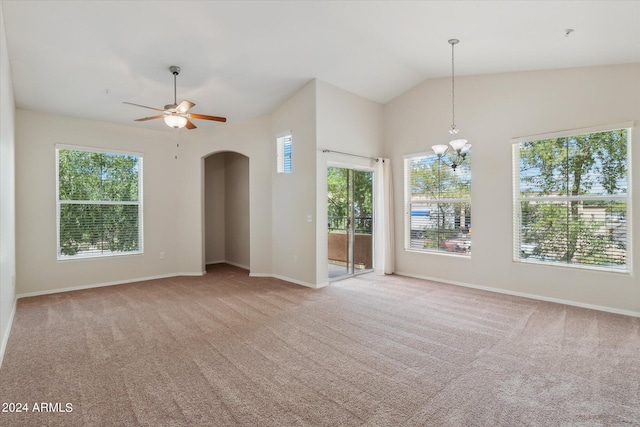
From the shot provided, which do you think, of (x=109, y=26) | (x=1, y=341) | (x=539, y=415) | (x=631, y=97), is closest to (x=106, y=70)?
(x=109, y=26)

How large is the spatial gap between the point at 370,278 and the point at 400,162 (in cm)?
236

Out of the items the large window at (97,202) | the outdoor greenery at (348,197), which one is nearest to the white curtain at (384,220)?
the outdoor greenery at (348,197)

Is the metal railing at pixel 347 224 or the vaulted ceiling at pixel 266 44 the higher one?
the vaulted ceiling at pixel 266 44

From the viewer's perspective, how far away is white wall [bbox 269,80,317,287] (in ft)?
17.7

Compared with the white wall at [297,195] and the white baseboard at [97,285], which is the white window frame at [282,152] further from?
the white baseboard at [97,285]

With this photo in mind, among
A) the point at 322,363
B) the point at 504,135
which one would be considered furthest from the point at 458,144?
the point at 322,363

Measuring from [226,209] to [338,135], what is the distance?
13.0ft

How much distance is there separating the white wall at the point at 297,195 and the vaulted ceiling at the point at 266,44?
1.51ft

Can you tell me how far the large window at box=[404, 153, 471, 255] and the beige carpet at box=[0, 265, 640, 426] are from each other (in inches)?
52.7

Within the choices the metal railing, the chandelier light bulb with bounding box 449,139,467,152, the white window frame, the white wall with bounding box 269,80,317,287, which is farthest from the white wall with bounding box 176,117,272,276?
the chandelier light bulb with bounding box 449,139,467,152

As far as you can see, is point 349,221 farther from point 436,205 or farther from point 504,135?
point 504,135

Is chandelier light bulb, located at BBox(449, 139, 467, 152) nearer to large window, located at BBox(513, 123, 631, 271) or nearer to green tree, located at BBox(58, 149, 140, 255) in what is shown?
large window, located at BBox(513, 123, 631, 271)

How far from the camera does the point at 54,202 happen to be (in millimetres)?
5230

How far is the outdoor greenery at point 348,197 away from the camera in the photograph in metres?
5.79
